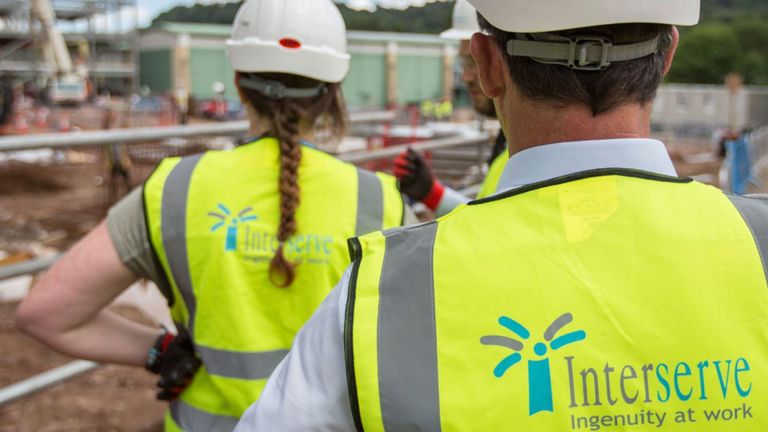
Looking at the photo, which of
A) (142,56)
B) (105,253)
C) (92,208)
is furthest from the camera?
(142,56)

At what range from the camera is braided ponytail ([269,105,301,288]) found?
73.4 inches

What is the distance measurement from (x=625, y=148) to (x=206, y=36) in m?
55.1

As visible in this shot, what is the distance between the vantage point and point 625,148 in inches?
43.8

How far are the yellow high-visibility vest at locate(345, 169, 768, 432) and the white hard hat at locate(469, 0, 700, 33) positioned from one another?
0.24m

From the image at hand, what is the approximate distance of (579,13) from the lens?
3.46ft

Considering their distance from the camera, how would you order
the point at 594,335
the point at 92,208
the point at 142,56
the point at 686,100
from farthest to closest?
1. the point at 142,56
2. the point at 686,100
3. the point at 92,208
4. the point at 594,335

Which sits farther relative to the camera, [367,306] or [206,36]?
[206,36]

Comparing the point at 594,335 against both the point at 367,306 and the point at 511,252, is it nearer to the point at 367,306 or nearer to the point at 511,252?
the point at 511,252

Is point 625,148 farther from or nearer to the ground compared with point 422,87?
farther from the ground

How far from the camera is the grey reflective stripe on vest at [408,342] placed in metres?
1.02

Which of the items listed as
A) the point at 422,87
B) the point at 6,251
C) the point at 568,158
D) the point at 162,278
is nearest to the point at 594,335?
the point at 568,158

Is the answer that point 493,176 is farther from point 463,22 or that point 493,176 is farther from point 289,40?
point 463,22

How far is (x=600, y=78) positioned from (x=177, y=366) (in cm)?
127

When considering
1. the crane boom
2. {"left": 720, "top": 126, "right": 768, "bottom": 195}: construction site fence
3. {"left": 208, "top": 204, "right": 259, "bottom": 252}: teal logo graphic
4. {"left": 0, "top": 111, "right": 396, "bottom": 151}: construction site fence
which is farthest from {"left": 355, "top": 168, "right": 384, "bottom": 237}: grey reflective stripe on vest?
the crane boom
